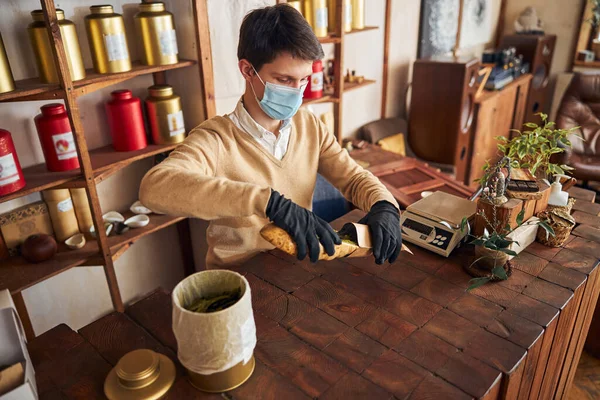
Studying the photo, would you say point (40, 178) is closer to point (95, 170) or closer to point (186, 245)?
point (95, 170)

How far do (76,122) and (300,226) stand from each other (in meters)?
1.17

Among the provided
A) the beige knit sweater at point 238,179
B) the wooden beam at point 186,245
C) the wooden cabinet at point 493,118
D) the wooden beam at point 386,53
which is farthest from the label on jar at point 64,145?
the wooden cabinet at point 493,118

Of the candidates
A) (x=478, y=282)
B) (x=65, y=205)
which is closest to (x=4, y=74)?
(x=65, y=205)

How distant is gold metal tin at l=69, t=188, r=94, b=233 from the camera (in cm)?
216

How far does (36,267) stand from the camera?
2027mm

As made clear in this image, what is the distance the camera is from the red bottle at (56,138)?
1896 millimetres

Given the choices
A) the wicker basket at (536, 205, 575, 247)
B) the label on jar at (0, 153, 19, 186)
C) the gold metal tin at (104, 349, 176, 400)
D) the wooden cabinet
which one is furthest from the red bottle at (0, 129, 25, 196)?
the wooden cabinet

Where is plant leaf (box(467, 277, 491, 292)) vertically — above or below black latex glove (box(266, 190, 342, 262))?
below

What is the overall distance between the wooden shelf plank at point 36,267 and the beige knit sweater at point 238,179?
0.79m

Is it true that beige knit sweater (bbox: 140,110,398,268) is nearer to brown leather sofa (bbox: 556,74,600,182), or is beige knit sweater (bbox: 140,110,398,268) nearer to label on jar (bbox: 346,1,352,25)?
label on jar (bbox: 346,1,352,25)

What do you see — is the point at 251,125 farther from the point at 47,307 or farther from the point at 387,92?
the point at 387,92

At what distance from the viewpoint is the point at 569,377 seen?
1752 millimetres

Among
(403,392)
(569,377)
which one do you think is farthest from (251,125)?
(569,377)

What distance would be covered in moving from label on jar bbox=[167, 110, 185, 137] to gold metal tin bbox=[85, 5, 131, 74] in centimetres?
33
